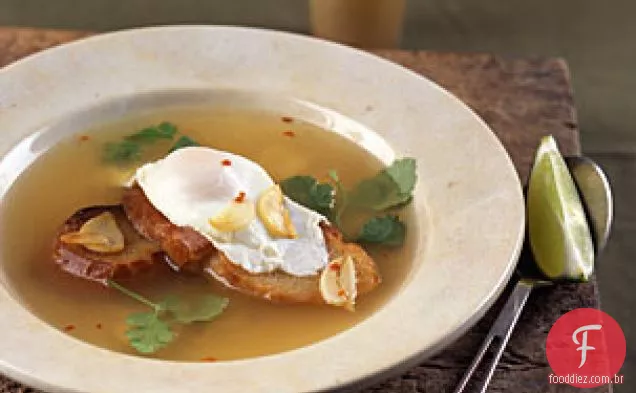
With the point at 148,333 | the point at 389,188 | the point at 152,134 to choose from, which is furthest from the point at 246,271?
the point at 152,134

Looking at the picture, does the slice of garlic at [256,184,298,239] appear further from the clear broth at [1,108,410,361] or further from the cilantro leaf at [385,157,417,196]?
the cilantro leaf at [385,157,417,196]

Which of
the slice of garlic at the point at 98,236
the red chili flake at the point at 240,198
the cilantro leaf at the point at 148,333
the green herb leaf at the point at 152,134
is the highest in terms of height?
the green herb leaf at the point at 152,134

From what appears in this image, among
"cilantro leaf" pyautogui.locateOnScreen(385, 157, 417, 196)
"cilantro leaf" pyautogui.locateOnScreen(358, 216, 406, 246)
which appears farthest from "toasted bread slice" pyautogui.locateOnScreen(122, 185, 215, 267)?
"cilantro leaf" pyautogui.locateOnScreen(385, 157, 417, 196)

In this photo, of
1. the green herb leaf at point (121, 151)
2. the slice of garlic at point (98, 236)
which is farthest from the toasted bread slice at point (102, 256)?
the green herb leaf at point (121, 151)

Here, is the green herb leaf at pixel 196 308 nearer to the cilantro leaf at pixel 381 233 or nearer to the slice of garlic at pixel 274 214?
the slice of garlic at pixel 274 214

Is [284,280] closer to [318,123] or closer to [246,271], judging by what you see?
[246,271]
